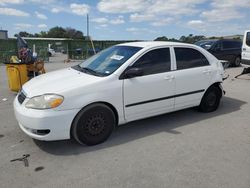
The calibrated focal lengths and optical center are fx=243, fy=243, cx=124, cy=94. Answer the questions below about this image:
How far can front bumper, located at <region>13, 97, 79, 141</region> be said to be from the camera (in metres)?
3.41

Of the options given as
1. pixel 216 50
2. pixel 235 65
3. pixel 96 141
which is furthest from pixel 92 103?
pixel 235 65

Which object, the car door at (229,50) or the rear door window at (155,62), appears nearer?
the rear door window at (155,62)

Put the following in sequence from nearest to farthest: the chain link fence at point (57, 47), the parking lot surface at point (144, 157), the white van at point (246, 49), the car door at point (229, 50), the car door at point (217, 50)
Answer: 1. the parking lot surface at point (144, 157)
2. the white van at point (246, 49)
3. the car door at point (217, 50)
4. the car door at point (229, 50)
5. the chain link fence at point (57, 47)

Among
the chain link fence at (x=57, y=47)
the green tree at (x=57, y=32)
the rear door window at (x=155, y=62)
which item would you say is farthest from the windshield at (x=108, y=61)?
the green tree at (x=57, y=32)

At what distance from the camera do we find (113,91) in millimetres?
3850

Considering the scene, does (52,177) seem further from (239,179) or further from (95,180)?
(239,179)

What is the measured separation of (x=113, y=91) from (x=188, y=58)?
194 centimetres

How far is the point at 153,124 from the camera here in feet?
15.6

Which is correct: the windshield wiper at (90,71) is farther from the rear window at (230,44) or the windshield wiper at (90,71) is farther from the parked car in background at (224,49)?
the rear window at (230,44)

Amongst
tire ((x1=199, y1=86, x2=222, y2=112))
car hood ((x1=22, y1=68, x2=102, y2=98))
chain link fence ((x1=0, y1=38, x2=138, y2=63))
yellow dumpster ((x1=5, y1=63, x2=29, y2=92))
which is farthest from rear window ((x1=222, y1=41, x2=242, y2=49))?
chain link fence ((x1=0, y1=38, x2=138, y2=63))

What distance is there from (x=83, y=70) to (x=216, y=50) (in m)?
10.6

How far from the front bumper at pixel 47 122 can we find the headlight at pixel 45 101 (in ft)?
0.21

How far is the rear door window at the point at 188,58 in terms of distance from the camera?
4.74 metres

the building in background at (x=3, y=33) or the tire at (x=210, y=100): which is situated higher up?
the building in background at (x=3, y=33)
